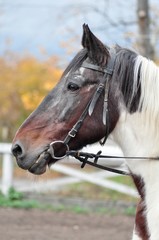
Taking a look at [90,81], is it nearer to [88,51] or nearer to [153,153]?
[88,51]

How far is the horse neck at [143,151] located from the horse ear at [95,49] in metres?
0.39

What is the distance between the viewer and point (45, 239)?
25.6ft

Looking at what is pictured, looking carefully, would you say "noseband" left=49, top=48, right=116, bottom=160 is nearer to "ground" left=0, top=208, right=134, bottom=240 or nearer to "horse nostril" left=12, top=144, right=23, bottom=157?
"horse nostril" left=12, top=144, right=23, bottom=157

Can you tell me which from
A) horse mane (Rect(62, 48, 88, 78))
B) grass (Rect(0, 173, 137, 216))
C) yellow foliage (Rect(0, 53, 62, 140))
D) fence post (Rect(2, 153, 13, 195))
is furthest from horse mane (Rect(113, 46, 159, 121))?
yellow foliage (Rect(0, 53, 62, 140))

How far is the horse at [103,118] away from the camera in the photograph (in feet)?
12.0

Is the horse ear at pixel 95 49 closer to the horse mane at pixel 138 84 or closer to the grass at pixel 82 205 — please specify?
the horse mane at pixel 138 84

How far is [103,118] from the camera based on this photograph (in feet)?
12.2

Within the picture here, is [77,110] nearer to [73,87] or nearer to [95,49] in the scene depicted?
[73,87]

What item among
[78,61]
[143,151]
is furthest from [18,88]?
[143,151]

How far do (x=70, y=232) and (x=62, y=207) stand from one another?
6.39 feet

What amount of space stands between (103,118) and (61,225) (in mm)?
5556

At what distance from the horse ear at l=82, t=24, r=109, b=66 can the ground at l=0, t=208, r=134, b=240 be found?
449cm

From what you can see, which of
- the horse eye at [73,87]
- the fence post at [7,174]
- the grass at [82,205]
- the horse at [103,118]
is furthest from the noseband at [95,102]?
the fence post at [7,174]

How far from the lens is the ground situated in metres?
8.08
